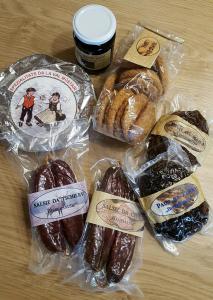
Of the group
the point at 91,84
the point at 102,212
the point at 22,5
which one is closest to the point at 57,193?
the point at 102,212

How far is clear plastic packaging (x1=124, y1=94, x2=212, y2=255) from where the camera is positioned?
69 cm

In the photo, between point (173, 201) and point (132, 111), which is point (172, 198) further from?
point (132, 111)

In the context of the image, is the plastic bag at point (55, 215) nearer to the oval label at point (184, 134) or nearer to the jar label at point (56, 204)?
the jar label at point (56, 204)

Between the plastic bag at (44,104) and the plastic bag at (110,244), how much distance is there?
0.44 feet

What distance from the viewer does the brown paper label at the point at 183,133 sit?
73cm

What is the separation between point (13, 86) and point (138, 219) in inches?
13.9

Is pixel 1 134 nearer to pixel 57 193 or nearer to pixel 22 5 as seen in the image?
pixel 57 193

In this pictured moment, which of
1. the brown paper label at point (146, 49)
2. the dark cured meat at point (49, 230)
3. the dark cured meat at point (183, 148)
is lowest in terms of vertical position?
the dark cured meat at point (49, 230)

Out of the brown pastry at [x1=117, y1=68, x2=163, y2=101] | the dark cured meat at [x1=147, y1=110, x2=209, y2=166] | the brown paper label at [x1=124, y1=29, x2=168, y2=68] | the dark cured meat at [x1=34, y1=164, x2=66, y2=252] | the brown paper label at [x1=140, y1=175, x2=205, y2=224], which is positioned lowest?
the dark cured meat at [x1=34, y1=164, x2=66, y2=252]

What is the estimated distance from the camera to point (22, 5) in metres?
0.90

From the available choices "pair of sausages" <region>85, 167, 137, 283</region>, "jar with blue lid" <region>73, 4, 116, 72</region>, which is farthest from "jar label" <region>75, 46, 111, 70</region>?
"pair of sausages" <region>85, 167, 137, 283</region>

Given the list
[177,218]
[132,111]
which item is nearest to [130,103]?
[132,111]

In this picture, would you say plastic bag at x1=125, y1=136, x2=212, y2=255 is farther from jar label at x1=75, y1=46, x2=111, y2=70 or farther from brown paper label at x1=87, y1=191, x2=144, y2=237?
jar label at x1=75, y1=46, x2=111, y2=70

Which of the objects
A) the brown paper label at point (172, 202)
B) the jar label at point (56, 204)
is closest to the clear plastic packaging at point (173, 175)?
the brown paper label at point (172, 202)
